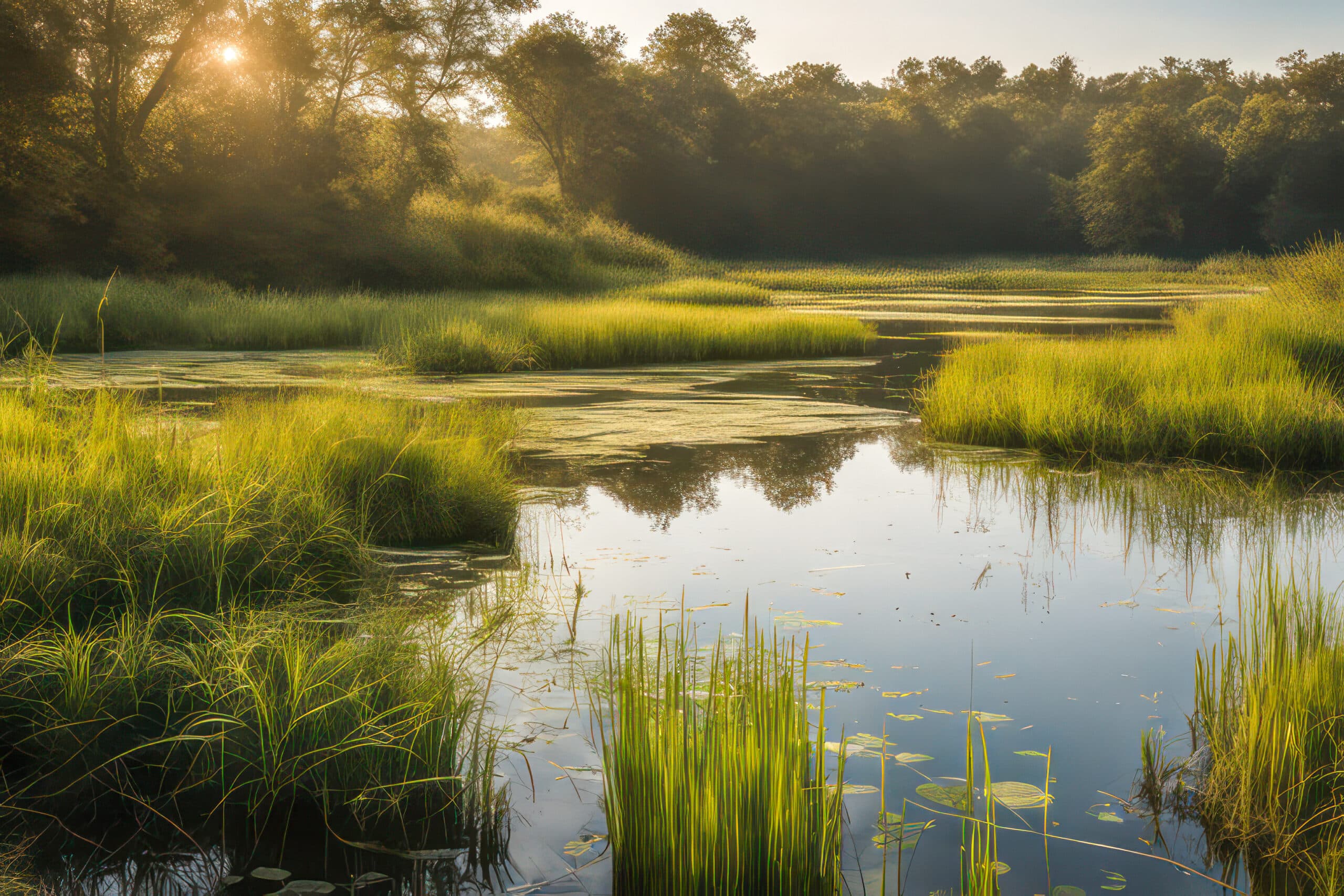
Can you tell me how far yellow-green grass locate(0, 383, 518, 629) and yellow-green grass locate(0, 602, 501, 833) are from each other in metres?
0.33

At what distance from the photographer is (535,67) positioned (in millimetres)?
32344

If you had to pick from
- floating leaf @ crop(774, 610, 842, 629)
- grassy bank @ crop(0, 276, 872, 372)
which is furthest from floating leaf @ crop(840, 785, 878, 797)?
grassy bank @ crop(0, 276, 872, 372)

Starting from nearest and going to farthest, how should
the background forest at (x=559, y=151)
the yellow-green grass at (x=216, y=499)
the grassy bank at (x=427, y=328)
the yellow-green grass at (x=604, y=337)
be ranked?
the yellow-green grass at (x=216, y=499) < the yellow-green grass at (x=604, y=337) < the grassy bank at (x=427, y=328) < the background forest at (x=559, y=151)

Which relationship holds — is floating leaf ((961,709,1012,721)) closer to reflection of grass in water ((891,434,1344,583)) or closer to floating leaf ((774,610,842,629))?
floating leaf ((774,610,842,629))

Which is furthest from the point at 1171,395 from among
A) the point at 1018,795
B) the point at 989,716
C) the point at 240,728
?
the point at 240,728

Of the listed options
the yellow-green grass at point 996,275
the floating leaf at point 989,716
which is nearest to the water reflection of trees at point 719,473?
the floating leaf at point 989,716

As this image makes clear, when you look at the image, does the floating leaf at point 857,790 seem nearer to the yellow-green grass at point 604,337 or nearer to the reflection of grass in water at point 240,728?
the reflection of grass in water at point 240,728

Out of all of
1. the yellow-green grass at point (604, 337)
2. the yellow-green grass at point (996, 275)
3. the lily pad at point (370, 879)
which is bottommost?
the lily pad at point (370, 879)

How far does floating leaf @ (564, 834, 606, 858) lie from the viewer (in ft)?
6.88

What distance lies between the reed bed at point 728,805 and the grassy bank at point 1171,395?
15.5 feet

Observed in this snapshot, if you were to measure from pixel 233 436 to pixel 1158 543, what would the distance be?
13.1ft

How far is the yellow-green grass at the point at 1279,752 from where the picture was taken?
204cm

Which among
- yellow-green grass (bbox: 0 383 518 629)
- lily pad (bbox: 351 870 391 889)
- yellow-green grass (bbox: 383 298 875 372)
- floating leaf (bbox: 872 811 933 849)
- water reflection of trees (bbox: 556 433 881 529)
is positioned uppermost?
yellow-green grass (bbox: 383 298 875 372)

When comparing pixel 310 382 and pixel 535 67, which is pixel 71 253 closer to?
pixel 310 382
